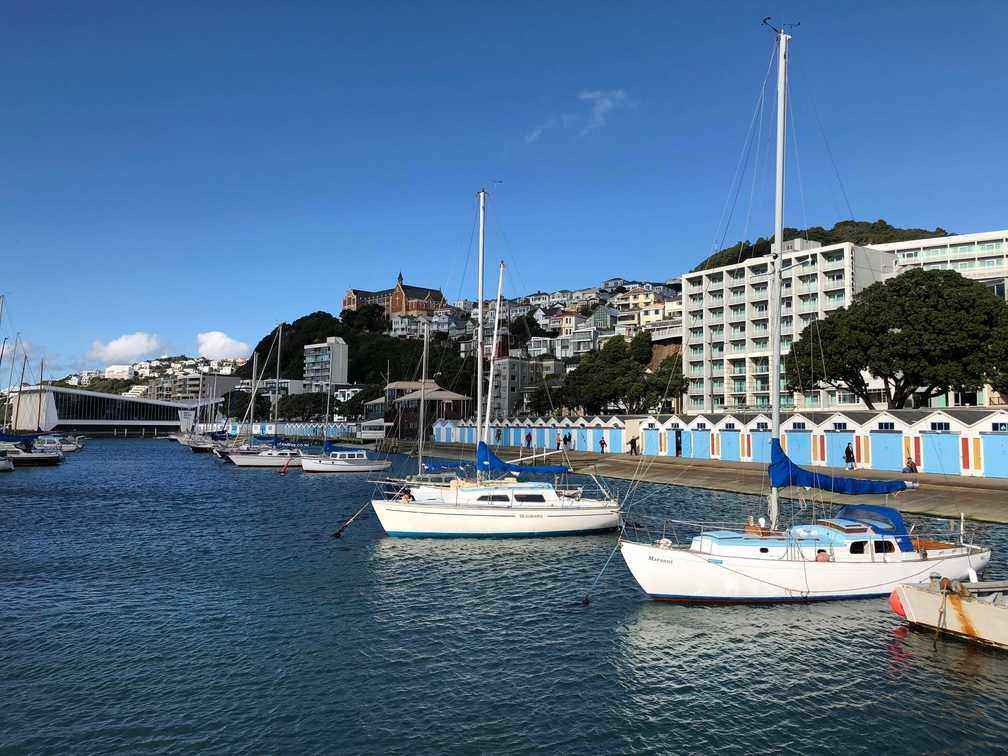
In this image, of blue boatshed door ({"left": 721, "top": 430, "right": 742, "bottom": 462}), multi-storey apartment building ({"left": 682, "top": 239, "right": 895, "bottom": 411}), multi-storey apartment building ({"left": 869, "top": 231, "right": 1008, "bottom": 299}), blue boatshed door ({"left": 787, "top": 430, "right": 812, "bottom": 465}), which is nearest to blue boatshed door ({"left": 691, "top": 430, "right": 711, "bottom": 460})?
blue boatshed door ({"left": 721, "top": 430, "right": 742, "bottom": 462})

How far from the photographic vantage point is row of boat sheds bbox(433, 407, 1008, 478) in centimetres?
4850

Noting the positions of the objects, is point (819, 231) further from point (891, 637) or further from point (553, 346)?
point (891, 637)

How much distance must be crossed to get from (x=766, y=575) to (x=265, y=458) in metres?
74.5

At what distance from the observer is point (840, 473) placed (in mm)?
52625

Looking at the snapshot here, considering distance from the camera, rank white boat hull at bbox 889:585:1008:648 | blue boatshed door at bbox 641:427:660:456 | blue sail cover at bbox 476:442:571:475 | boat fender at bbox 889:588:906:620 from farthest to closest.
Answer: blue boatshed door at bbox 641:427:660:456 → blue sail cover at bbox 476:442:571:475 → boat fender at bbox 889:588:906:620 → white boat hull at bbox 889:585:1008:648

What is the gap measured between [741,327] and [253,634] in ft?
345

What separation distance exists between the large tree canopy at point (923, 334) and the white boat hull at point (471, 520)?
→ 3722cm

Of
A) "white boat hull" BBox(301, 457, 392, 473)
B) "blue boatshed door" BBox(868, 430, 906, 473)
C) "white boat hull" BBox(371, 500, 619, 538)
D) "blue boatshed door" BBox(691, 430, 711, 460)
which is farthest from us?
"white boat hull" BBox(301, 457, 392, 473)

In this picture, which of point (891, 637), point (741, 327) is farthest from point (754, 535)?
point (741, 327)

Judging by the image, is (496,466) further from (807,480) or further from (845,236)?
(845,236)

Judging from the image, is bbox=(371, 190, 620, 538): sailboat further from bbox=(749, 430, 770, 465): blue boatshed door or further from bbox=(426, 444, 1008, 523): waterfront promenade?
bbox=(749, 430, 770, 465): blue boatshed door

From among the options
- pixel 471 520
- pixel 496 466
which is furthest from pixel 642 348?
pixel 471 520

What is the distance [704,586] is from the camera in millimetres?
23156

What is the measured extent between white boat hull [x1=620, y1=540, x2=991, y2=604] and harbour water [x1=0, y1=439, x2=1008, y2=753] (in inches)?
19.2
